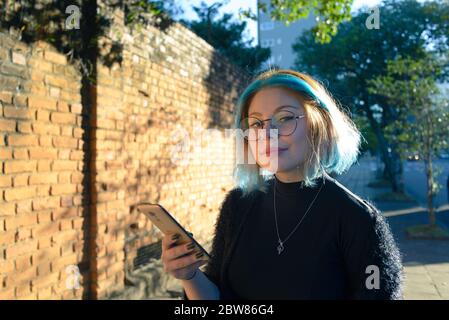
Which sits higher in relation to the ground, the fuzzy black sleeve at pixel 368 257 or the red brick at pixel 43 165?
the red brick at pixel 43 165

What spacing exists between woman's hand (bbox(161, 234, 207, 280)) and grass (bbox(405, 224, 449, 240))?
24.4 feet

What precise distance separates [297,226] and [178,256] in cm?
43

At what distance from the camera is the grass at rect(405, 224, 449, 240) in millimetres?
7699

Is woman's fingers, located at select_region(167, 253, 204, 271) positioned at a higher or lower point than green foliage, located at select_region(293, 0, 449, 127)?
lower

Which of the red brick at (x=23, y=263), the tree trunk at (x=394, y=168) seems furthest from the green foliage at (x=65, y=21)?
the tree trunk at (x=394, y=168)

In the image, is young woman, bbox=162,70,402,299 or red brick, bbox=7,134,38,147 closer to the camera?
young woman, bbox=162,70,402,299

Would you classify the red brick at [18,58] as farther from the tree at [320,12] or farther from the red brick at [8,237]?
the tree at [320,12]

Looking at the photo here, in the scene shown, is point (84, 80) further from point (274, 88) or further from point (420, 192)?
point (420, 192)

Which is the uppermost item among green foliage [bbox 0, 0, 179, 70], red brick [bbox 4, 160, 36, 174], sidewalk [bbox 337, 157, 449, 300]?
green foliage [bbox 0, 0, 179, 70]

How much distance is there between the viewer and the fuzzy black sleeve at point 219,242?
5.46ft

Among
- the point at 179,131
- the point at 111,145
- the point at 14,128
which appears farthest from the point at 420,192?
the point at 14,128

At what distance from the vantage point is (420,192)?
16.4 meters

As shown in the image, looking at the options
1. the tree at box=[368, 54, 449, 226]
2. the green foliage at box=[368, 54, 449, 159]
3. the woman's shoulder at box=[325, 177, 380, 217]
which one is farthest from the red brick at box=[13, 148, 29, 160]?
the green foliage at box=[368, 54, 449, 159]

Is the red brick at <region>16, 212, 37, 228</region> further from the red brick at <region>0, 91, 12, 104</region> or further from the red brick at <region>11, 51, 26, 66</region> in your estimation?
the red brick at <region>11, 51, 26, 66</region>
